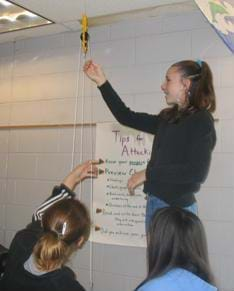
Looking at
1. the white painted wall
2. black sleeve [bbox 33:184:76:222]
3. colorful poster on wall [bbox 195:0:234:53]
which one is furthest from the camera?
the white painted wall

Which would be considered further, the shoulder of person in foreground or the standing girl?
the standing girl

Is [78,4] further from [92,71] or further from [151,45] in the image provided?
[92,71]

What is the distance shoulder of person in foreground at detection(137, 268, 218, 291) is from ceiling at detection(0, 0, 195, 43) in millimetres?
1824

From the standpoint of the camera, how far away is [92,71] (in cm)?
213

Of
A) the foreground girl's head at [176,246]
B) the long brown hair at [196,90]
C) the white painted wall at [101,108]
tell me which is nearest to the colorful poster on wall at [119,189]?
the white painted wall at [101,108]

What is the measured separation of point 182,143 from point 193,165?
0.10m

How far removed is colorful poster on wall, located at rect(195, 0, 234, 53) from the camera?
4.50 feet

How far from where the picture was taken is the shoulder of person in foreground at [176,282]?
4.03ft

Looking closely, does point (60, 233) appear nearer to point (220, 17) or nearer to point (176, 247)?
point (176, 247)

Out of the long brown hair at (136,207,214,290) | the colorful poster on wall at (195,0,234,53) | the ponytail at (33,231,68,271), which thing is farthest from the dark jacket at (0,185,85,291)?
the colorful poster on wall at (195,0,234,53)

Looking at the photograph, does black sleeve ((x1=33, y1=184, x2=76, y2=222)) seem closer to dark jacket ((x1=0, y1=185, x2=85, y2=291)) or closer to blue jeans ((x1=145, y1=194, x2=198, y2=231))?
dark jacket ((x1=0, y1=185, x2=85, y2=291))

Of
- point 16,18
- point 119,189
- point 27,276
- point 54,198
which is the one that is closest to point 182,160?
point 54,198

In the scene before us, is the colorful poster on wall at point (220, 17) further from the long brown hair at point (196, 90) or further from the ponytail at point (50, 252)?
the ponytail at point (50, 252)

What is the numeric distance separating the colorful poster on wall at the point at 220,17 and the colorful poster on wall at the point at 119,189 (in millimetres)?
1500
